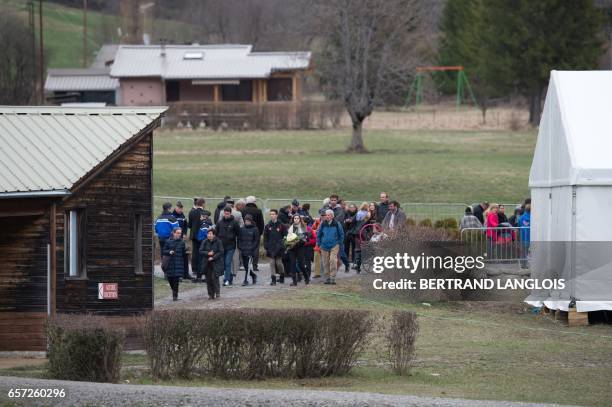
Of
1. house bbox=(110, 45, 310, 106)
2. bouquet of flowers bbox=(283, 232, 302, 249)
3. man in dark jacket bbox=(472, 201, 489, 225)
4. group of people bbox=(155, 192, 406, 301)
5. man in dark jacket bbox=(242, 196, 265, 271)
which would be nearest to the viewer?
group of people bbox=(155, 192, 406, 301)

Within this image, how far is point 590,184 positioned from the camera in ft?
67.9

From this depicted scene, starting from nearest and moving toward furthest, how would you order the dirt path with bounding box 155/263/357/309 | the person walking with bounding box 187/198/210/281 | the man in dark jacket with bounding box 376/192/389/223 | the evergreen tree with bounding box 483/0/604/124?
the dirt path with bounding box 155/263/357/309, the person walking with bounding box 187/198/210/281, the man in dark jacket with bounding box 376/192/389/223, the evergreen tree with bounding box 483/0/604/124

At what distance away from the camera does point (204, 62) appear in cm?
8050

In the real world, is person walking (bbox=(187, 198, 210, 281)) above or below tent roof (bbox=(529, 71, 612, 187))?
below

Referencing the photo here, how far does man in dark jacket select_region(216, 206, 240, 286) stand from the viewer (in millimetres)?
24656

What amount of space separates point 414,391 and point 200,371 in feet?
9.47

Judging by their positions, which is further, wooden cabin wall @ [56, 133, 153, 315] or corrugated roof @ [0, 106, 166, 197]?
wooden cabin wall @ [56, 133, 153, 315]

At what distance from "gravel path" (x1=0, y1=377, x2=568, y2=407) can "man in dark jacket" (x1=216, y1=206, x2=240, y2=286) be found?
12078 millimetres

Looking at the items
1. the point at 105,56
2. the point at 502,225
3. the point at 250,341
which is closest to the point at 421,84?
the point at 105,56

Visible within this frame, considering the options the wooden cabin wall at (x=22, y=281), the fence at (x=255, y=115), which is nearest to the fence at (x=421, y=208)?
the wooden cabin wall at (x=22, y=281)

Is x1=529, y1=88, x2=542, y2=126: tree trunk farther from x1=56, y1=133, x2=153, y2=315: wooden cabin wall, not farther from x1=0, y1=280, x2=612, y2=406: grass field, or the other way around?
x1=56, y1=133, x2=153, y2=315: wooden cabin wall

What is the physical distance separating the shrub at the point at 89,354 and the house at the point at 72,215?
12.5 feet

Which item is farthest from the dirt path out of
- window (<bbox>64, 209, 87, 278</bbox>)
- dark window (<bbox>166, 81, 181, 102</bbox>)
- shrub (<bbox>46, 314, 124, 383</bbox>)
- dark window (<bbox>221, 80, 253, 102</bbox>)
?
dark window (<bbox>166, 81, 181, 102</bbox>)

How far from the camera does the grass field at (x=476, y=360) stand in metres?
14.6
